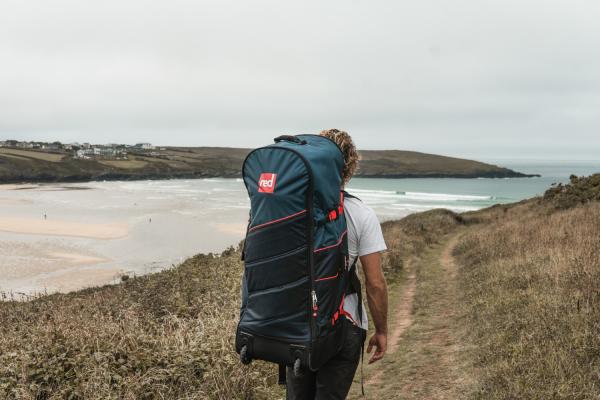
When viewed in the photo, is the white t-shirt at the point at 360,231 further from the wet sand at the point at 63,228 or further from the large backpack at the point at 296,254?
the wet sand at the point at 63,228

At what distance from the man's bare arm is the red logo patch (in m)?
0.73

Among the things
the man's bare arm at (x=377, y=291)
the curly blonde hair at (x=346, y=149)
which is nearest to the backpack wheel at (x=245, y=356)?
the man's bare arm at (x=377, y=291)

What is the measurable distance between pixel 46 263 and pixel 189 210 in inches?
1056

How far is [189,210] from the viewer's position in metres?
51.2

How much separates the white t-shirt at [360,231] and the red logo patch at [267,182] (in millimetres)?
514

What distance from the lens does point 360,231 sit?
250 cm

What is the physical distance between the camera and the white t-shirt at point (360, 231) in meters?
2.48

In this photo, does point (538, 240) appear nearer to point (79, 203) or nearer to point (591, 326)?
point (591, 326)

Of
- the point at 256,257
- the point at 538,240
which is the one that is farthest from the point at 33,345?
the point at 538,240

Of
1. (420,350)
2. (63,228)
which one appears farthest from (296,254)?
(63,228)

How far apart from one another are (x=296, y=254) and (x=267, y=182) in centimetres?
40

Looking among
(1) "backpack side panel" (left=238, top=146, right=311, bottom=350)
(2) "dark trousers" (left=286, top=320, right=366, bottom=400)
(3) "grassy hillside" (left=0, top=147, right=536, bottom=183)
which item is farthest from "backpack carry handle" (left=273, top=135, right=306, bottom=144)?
(3) "grassy hillside" (left=0, top=147, right=536, bottom=183)

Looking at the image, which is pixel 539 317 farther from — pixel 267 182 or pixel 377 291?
pixel 267 182

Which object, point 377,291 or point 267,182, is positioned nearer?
point 267,182
